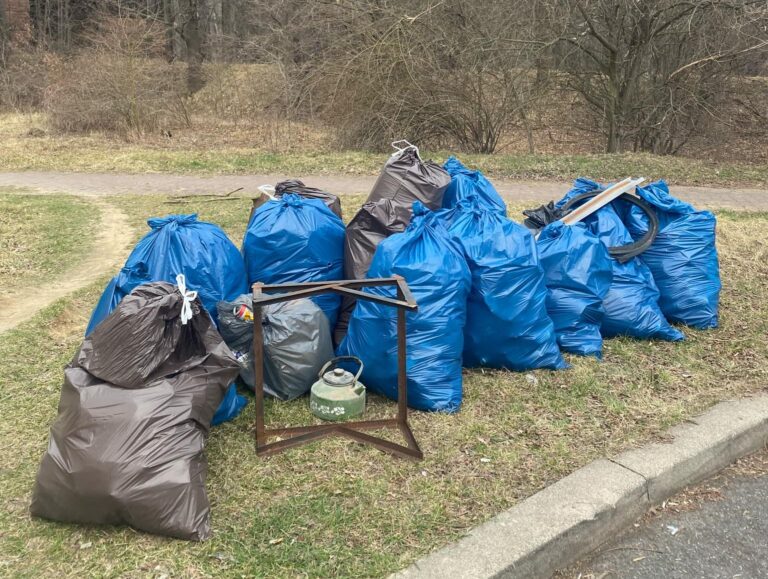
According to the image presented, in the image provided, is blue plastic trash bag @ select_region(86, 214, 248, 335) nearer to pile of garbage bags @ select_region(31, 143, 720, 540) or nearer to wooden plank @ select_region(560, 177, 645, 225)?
pile of garbage bags @ select_region(31, 143, 720, 540)

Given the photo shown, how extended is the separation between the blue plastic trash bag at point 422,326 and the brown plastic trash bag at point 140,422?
760 mm

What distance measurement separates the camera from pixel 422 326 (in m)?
3.29

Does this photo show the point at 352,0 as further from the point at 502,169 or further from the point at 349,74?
the point at 502,169

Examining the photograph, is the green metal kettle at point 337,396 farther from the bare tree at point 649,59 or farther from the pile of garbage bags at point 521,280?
the bare tree at point 649,59

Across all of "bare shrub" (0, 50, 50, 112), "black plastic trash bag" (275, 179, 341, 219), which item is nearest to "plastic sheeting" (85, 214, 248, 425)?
"black plastic trash bag" (275, 179, 341, 219)

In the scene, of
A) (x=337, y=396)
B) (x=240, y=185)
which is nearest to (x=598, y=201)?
(x=337, y=396)

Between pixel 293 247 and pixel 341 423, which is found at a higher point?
pixel 293 247

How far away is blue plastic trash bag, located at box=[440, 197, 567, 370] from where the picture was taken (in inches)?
139

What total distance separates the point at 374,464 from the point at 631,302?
2083mm

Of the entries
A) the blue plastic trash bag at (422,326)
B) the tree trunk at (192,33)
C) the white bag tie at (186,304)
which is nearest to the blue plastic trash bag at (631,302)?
the blue plastic trash bag at (422,326)

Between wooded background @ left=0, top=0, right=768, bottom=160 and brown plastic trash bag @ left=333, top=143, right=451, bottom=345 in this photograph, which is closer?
brown plastic trash bag @ left=333, top=143, right=451, bottom=345

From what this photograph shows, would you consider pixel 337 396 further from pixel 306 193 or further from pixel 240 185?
pixel 240 185

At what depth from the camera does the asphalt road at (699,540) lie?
8.04 feet

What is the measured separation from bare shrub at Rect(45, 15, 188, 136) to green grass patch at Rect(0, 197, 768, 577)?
39.0 ft
